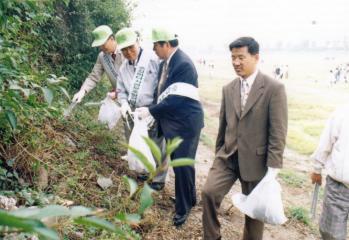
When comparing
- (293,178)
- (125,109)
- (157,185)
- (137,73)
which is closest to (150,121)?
(125,109)

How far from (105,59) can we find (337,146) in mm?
3077

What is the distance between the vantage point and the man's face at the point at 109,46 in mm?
4914

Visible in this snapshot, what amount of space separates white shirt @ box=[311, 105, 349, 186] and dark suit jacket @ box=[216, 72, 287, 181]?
40 centimetres

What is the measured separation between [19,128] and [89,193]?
0.99 meters

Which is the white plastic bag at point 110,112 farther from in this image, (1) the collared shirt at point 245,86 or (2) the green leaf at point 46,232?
(2) the green leaf at point 46,232

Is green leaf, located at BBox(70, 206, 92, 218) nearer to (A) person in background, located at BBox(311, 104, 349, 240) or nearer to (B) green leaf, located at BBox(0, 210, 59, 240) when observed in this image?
(B) green leaf, located at BBox(0, 210, 59, 240)

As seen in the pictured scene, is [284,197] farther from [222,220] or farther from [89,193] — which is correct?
[89,193]

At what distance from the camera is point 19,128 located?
11.3ft

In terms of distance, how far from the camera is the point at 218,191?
3379 mm

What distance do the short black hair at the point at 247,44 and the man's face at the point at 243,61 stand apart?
3 centimetres

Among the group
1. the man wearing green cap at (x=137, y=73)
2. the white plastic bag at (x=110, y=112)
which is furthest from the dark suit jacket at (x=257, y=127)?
the white plastic bag at (x=110, y=112)

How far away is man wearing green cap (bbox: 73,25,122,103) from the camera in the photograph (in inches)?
190

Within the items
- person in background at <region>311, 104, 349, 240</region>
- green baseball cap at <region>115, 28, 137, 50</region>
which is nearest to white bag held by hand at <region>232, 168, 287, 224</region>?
person in background at <region>311, 104, 349, 240</region>

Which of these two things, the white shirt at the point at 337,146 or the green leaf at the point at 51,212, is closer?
the green leaf at the point at 51,212
